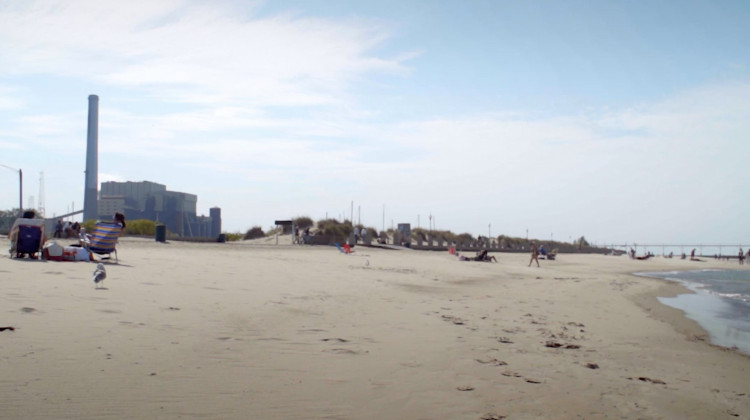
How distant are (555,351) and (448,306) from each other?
10.5ft

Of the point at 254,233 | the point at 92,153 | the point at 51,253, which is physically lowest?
the point at 51,253

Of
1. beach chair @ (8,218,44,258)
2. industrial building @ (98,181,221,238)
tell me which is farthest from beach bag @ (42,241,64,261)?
industrial building @ (98,181,221,238)

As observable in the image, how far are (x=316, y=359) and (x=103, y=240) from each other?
359 inches

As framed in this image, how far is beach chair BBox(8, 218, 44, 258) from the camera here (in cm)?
1046

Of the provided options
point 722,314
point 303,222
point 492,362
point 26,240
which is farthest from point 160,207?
point 492,362

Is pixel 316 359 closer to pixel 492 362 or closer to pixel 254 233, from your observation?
pixel 492 362

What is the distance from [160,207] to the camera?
4322cm

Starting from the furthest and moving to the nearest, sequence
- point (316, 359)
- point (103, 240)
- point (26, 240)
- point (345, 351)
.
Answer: point (103, 240) → point (26, 240) → point (345, 351) → point (316, 359)

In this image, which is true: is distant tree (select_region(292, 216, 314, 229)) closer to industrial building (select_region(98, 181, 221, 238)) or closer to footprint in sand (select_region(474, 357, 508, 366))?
industrial building (select_region(98, 181, 221, 238))

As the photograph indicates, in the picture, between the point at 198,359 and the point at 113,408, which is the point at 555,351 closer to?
the point at 198,359

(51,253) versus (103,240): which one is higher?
(103,240)

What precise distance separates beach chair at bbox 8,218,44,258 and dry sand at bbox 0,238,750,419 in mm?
2005

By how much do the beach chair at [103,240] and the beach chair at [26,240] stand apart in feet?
4.18

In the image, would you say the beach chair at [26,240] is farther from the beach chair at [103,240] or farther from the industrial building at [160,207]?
the industrial building at [160,207]
